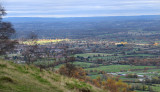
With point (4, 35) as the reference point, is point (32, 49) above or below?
below

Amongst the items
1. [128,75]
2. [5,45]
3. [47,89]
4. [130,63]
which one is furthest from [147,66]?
[47,89]

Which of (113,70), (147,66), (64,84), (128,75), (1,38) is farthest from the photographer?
(147,66)

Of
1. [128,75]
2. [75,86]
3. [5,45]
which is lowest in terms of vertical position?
[128,75]

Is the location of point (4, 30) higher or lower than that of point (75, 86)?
higher

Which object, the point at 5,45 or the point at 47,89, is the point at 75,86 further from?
the point at 5,45

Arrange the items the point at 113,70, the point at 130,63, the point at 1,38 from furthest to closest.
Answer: the point at 130,63 → the point at 113,70 → the point at 1,38

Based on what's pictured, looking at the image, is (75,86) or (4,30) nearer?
(75,86)

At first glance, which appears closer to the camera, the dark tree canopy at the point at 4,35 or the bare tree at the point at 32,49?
the dark tree canopy at the point at 4,35

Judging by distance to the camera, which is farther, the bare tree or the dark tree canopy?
the bare tree

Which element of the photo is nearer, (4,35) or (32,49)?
(4,35)
